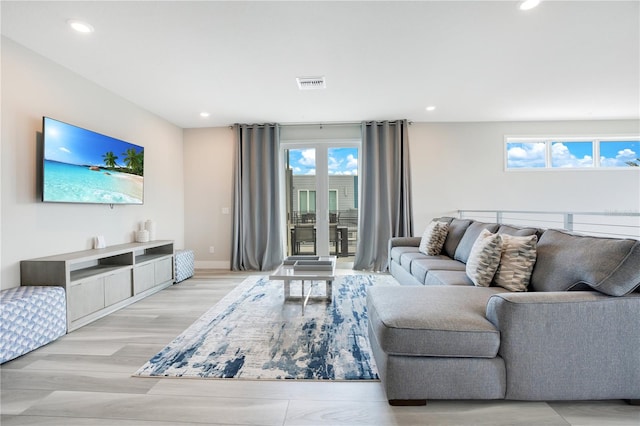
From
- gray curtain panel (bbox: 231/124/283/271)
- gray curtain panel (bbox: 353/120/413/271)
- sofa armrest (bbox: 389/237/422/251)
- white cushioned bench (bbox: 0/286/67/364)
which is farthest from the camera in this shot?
gray curtain panel (bbox: 231/124/283/271)

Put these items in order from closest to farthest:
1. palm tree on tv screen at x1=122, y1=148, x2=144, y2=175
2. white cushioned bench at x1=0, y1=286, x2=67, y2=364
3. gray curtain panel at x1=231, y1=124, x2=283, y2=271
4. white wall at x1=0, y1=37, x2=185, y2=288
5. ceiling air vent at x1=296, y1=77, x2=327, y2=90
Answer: white cushioned bench at x1=0, y1=286, x2=67, y2=364 → white wall at x1=0, y1=37, x2=185, y2=288 → ceiling air vent at x1=296, y1=77, x2=327, y2=90 → palm tree on tv screen at x1=122, y1=148, x2=144, y2=175 → gray curtain panel at x1=231, y1=124, x2=283, y2=271

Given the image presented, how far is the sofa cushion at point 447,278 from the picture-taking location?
2.39m

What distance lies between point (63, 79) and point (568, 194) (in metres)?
7.21

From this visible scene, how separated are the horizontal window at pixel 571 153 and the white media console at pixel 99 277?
5.73 metres

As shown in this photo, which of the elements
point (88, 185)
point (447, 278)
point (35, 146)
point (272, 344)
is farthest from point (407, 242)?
point (35, 146)

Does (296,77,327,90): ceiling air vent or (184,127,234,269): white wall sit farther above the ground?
(296,77,327,90): ceiling air vent

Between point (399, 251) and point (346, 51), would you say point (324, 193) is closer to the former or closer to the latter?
point (399, 251)

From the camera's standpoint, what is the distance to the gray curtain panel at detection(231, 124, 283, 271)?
16.6 ft

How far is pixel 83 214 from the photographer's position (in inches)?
125

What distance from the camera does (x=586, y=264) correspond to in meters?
1.64

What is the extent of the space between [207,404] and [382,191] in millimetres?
4042

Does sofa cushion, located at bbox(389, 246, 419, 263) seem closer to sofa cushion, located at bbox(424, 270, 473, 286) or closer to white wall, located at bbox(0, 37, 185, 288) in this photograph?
sofa cushion, located at bbox(424, 270, 473, 286)

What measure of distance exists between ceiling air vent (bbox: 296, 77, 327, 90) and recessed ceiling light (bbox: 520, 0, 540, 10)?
1.84 meters

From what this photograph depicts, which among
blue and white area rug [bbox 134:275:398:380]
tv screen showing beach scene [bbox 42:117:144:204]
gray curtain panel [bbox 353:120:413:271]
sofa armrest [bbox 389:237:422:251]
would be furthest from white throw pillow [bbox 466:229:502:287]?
tv screen showing beach scene [bbox 42:117:144:204]
